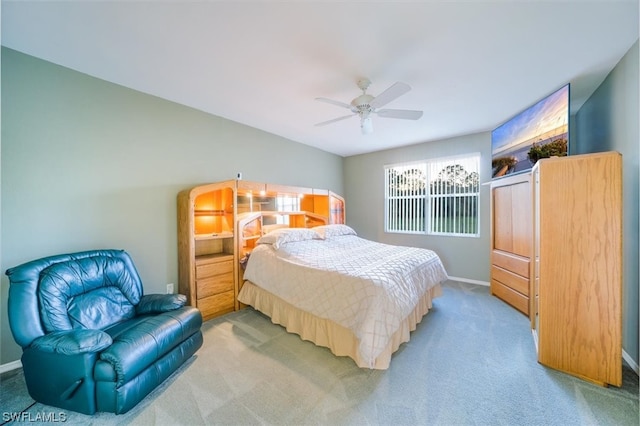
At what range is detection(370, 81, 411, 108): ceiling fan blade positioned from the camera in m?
1.93

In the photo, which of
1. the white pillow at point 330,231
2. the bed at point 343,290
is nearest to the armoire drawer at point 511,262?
the bed at point 343,290

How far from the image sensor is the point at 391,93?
2.07 m

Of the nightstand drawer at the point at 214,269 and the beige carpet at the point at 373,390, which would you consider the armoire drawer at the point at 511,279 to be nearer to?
the beige carpet at the point at 373,390

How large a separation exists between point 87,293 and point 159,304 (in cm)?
56

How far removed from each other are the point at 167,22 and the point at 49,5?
→ 747 mm

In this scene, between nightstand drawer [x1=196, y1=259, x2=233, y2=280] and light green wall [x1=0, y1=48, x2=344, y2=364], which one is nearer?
light green wall [x1=0, y1=48, x2=344, y2=364]

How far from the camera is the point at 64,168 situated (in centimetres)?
229

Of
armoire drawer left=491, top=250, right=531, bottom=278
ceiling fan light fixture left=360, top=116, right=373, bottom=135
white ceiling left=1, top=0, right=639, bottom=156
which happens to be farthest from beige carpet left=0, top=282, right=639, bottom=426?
white ceiling left=1, top=0, right=639, bottom=156

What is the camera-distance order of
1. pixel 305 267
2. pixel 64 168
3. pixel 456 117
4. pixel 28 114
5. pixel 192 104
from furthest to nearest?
pixel 456 117 → pixel 192 104 → pixel 305 267 → pixel 64 168 → pixel 28 114

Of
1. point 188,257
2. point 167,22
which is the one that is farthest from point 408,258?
point 167,22

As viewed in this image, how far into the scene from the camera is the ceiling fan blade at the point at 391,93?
193 centimetres

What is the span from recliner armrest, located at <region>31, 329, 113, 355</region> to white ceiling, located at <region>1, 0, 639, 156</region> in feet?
7.35

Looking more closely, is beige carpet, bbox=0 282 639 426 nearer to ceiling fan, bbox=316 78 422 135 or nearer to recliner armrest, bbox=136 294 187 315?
recliner armrest, bbox=136 294 187 315

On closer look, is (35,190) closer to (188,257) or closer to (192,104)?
(188,257)
